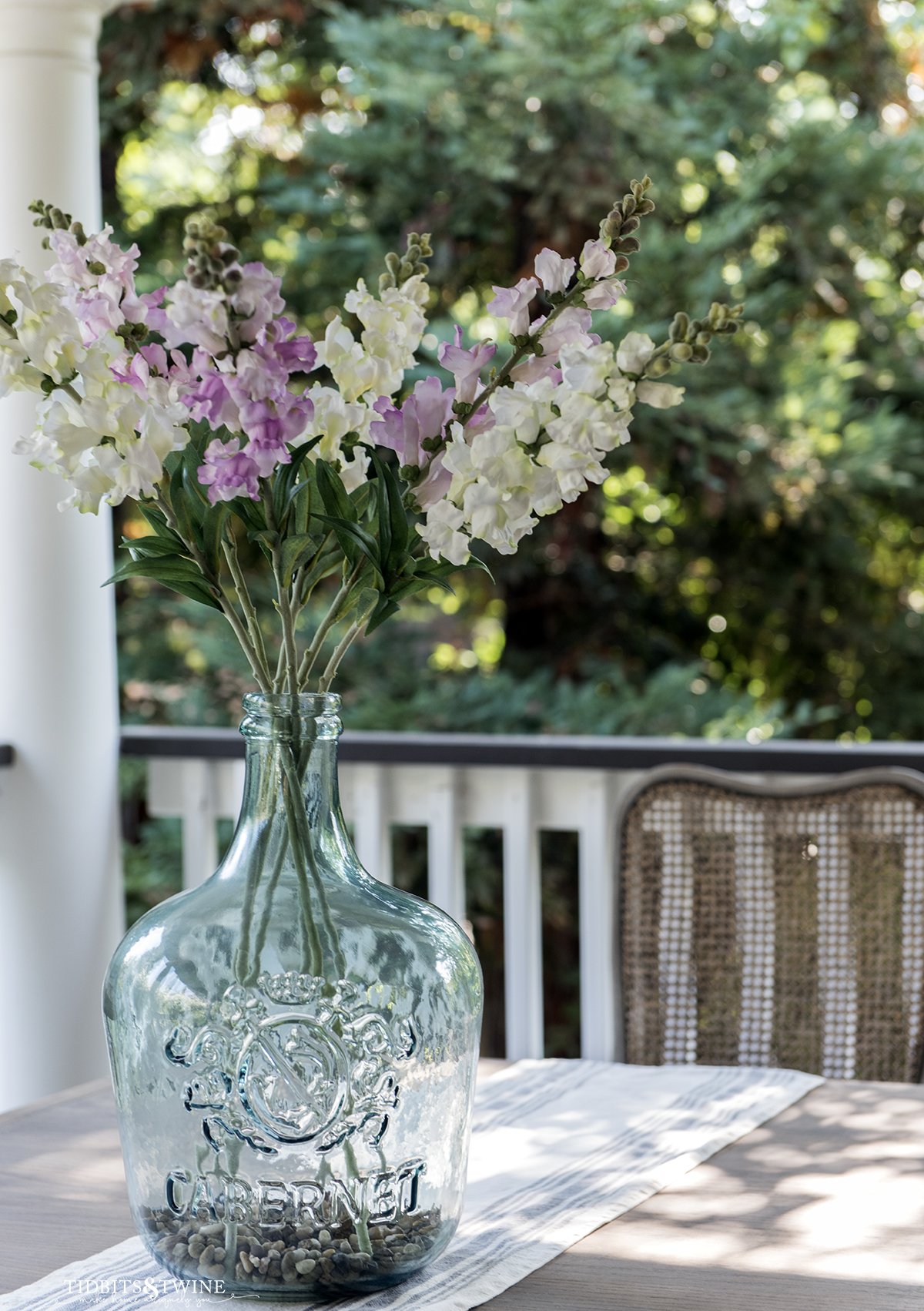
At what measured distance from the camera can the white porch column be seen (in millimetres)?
2439

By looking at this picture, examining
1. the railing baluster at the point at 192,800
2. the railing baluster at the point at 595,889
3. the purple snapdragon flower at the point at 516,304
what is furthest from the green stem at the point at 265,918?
the railing baluster at the point at 192,800

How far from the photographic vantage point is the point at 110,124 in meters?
6.03

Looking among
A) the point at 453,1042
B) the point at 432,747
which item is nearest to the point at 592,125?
the point at 432,747

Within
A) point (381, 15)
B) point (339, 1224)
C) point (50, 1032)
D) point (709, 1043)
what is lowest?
point (50, 1032)

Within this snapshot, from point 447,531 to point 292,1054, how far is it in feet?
0.97

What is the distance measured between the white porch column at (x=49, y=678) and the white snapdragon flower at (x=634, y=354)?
1.77 meters

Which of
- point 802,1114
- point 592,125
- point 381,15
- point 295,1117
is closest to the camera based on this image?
point 295,1117

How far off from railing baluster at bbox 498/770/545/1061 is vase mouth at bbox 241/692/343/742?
1.59m

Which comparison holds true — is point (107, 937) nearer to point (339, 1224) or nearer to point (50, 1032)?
point (50, 1032)

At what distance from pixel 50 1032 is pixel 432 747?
77 centimetres

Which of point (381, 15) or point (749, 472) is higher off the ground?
point (381, 15)

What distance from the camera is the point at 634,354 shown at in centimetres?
82

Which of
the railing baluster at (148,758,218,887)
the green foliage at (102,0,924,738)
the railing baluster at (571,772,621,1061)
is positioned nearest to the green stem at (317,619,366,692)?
the railing baluster at (571,772,621,1061)

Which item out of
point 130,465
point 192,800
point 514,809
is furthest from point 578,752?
point 130,465
